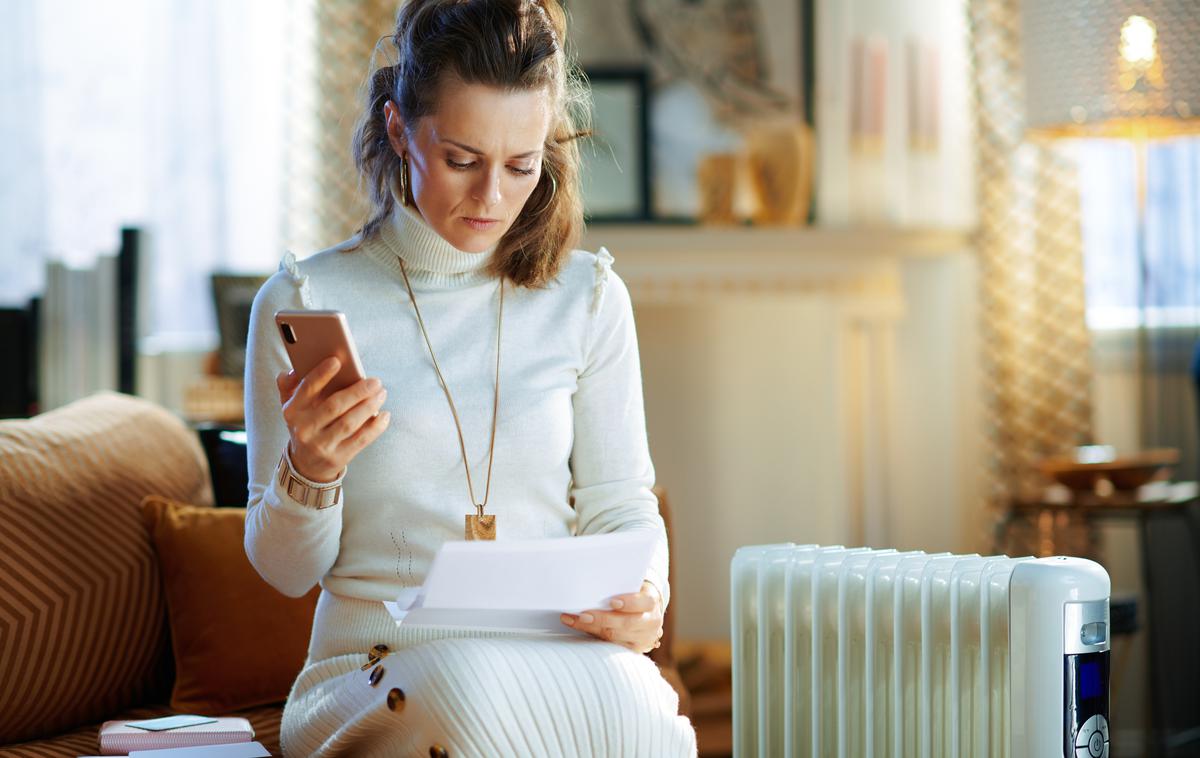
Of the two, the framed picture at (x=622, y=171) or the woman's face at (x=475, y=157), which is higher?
the framed picture at (x=622, y=171)

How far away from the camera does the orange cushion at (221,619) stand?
1.92 m

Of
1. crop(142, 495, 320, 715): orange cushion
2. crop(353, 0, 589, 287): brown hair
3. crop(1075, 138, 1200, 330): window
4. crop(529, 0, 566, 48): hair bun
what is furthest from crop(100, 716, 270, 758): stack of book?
crop(1075, 138, 1200, 330): window

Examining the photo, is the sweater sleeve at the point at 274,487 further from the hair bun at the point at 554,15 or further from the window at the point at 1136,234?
the window at the point at 1136,234

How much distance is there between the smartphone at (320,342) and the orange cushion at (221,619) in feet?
2.34

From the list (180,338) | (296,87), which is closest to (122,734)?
(180,338)

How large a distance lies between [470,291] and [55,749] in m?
0.77

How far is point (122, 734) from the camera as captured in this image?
5.12 feet

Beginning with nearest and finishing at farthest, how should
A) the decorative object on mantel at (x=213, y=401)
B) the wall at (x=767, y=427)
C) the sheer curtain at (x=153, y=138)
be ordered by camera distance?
the decorative object on mantel at (x=213, y=401)
the sheer curtain at (x=153, y=138)
the wall at (x=767, y=427)

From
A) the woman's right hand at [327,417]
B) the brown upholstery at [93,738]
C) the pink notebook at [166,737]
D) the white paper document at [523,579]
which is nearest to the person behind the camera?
the white paper document at [523,579]

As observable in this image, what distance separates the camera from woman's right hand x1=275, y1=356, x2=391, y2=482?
51.8 inches

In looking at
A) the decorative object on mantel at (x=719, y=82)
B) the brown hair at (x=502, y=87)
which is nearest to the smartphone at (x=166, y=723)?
the brown hair at (x=502, y=87)

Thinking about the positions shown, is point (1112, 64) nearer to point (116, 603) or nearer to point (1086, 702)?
point (1086, 702)

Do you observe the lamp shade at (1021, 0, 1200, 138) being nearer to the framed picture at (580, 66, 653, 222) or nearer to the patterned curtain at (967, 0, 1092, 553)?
the patterned curtain at (967, 0, 1092, 553)

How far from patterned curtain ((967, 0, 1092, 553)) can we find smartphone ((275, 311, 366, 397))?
2387mm
